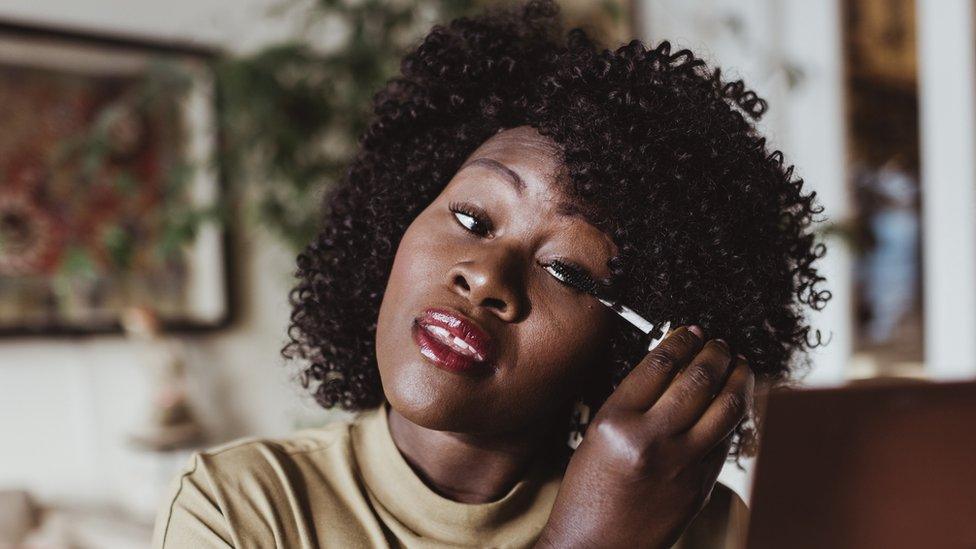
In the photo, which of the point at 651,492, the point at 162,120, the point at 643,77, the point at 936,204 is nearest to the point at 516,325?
the point at 651,492

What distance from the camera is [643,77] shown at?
0.89 meters

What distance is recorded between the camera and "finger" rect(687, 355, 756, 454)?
2.24ft

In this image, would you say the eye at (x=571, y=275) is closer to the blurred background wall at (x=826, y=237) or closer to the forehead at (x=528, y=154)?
the forehead at (x=528, y=154)

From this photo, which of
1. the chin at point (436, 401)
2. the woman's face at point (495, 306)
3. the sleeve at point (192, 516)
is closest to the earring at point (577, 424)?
the woman's face at point (495, 306)

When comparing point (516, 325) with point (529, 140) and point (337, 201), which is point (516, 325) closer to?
point (529, 140)

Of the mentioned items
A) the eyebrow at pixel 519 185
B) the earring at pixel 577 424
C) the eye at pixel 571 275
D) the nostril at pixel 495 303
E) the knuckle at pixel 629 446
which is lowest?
the earring at pixel 577 424

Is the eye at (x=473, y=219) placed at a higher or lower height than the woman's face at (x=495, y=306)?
higher

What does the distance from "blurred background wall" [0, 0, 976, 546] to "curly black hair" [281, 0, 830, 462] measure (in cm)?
111

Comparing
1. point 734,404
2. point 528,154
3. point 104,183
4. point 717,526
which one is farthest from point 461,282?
point 104,183

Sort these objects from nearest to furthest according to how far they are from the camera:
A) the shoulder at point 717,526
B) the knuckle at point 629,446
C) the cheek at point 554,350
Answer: the knuckle at point 629,446, the cheek at point 554,350, the shoulder at point 717,526

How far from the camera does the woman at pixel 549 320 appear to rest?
699 millimetres

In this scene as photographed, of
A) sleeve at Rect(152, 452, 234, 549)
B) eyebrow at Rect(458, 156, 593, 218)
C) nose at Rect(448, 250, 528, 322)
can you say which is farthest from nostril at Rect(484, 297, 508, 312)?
sleeve at Rect(152, 452, 234, 549)

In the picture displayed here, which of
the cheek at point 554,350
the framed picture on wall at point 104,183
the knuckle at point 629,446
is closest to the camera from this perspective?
the knuckle at point 629,446

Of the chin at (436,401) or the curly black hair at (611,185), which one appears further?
the curly black hair at (611,185)
